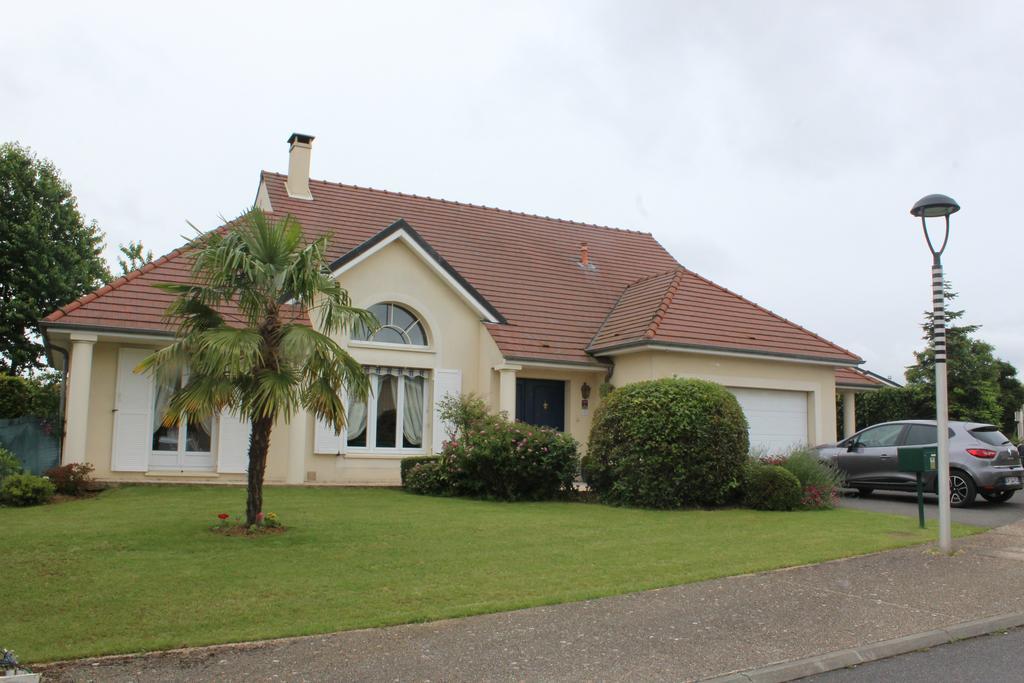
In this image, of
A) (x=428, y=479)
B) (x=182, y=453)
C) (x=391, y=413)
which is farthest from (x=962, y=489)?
(x=182, y=453)

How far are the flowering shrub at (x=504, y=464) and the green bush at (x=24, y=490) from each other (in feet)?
19.9

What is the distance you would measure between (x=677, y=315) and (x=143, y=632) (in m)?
14.4

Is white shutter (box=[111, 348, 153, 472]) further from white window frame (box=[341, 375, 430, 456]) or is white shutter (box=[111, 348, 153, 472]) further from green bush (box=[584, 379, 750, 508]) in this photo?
green bush (box=[584, 379, 750, 508])

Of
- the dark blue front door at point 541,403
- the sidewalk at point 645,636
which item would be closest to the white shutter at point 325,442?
the dark blue front door at point 541,403

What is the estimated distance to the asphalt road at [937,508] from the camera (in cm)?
1298

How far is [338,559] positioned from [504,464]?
19.6ft

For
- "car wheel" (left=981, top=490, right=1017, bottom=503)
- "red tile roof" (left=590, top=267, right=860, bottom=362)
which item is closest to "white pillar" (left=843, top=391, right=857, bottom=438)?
"red tile roof" (left=590, top=267, right=860, bottom=362)

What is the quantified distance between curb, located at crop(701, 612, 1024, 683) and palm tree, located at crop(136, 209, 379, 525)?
596 cm

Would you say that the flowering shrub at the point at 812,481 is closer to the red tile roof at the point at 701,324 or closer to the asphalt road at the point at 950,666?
the red tile roof at the point at 701,324

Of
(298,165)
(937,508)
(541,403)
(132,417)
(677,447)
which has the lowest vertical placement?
(937,508)

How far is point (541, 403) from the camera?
19.5 m

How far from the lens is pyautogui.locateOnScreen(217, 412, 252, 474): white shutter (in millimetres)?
16156

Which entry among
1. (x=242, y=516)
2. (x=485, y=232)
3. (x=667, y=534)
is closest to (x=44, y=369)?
(x=485, y=232)

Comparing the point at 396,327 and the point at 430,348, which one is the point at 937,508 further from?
the point at 396,327
